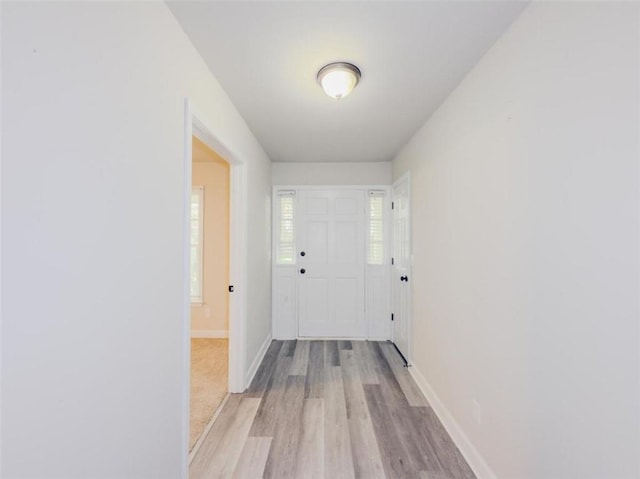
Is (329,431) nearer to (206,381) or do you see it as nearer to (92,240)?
(206,381)

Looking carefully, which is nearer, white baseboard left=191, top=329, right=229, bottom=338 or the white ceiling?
the white ceiling

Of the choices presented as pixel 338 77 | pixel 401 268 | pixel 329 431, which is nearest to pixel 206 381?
pixel 329 431

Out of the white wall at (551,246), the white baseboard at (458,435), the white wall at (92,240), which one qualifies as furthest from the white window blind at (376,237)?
the white wall at (92,240)

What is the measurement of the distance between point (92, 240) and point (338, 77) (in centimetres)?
151

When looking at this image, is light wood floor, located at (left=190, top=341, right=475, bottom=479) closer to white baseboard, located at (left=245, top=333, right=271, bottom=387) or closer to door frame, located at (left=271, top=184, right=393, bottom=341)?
white baseboard, located at (left=245, top=333, right=271, bottom=387)

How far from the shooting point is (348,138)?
2.96 meters

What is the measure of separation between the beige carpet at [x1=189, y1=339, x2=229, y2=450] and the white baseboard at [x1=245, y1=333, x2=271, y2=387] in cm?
21

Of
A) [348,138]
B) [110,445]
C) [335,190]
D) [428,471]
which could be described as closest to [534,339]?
[428,471]

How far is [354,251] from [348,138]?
1.50 metres

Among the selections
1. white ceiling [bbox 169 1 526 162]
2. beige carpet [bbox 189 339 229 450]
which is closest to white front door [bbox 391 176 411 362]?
white ceiling [bbox 169 1 526 162]

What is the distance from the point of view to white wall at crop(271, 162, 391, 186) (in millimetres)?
3859

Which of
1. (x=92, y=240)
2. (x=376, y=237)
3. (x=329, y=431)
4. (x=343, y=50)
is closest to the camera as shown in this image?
(x=92, y=240)

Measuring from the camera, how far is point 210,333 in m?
3.93

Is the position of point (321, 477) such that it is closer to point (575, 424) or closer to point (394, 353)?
point (575, 424)
